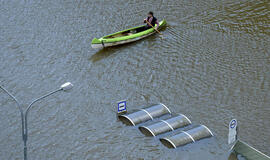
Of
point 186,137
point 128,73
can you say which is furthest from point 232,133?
point 128,73

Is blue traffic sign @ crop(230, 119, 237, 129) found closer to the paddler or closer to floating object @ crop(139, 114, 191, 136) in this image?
floating object @ crop(139, 114, 191, 136)

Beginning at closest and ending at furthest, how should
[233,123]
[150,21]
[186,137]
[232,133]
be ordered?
[233,123], [232,133], [186,137], [150,21]

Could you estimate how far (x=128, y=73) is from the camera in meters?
25.9

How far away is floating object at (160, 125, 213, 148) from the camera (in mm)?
19938

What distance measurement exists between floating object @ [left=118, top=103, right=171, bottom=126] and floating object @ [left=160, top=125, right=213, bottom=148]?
1773mm

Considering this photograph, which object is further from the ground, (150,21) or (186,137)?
(150,21)

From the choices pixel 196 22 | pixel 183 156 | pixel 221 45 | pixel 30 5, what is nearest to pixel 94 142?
pixel 183 156

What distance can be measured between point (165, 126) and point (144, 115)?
1.42 m

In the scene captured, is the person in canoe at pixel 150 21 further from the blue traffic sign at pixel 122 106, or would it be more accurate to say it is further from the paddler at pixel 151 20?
the blue traffic sign at pixel 122 106

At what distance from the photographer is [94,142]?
20.5m

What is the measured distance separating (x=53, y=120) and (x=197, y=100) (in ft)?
26.2

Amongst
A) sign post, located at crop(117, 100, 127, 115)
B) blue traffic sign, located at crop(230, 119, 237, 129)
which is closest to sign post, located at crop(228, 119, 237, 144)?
blue traffic sign, located at crop(230, 119, 237, 129)

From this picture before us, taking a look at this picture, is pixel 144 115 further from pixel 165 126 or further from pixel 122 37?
pixel 122 37

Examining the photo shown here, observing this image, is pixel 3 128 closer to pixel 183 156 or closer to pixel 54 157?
pixel 54 157
